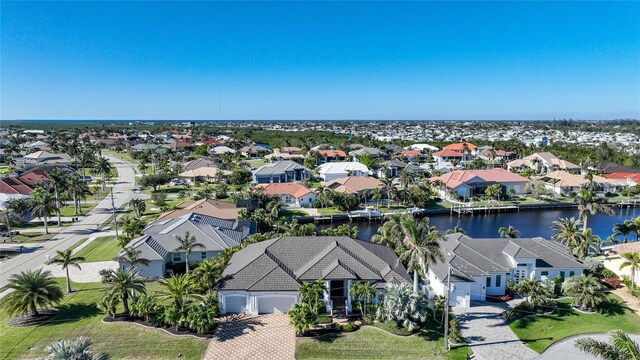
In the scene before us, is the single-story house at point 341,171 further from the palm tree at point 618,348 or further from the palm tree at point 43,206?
the palm tree at point 618,348

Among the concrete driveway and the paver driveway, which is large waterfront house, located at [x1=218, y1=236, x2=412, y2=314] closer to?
the paver driveway

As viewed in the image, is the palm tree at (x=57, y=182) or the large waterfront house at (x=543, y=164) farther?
the large waterfront house at (x=543, y=164)

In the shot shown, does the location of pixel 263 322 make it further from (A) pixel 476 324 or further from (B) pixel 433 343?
(A) pixel 476 324

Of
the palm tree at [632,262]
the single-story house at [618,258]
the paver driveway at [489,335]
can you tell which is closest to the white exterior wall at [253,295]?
the paver driveway at [489,335]

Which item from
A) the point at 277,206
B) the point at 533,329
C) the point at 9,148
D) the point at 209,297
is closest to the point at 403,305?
the point at 533,329

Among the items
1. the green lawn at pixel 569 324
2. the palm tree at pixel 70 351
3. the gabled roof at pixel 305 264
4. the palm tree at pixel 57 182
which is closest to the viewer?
the palm tree at pixel 70 351

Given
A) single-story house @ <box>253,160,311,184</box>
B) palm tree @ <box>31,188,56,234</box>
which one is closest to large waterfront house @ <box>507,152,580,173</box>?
single-story house @ <box>253,160,311,184</box>

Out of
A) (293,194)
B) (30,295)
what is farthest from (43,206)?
(293,194)
